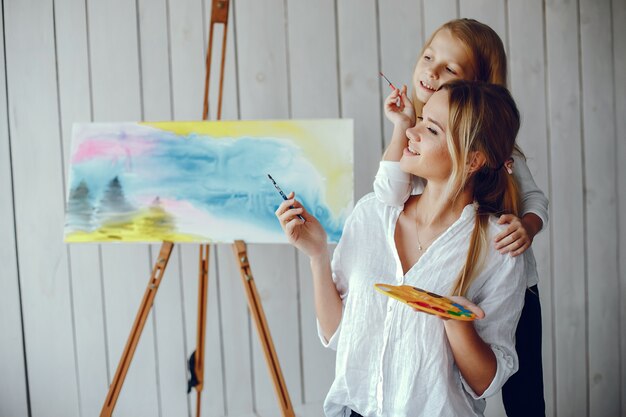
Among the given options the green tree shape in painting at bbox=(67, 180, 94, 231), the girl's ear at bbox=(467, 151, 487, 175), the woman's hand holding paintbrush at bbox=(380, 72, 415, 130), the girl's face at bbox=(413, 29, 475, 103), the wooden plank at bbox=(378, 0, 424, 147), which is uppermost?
the wooden plank at bbox=(378, 0, 424, 147)

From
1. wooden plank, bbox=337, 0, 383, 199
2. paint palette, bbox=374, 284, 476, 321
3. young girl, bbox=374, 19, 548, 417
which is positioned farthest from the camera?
wooden plank, bbox=337, 0, 383, 199

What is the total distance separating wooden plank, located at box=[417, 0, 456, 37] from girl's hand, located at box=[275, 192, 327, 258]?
4.05 feet

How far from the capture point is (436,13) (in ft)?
7.23

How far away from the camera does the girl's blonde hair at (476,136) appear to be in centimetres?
112

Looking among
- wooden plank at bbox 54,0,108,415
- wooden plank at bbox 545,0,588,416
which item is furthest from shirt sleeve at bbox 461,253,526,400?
wooden plank at bbox 54,0,108,415

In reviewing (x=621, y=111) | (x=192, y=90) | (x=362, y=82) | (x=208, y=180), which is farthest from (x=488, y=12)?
(x=208, y=180)

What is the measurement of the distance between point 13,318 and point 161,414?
0.66 metres

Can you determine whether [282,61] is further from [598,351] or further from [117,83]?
[598,351]

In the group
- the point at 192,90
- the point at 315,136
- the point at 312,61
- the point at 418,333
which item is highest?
the point at 312,61

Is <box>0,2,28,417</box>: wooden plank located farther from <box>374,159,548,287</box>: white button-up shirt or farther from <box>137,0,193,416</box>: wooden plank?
<box>374,159,548,287</box>: white button-up shirt

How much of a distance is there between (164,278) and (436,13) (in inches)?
57.8

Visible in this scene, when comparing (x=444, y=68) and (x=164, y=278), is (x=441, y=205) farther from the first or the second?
(x=164, y=278)

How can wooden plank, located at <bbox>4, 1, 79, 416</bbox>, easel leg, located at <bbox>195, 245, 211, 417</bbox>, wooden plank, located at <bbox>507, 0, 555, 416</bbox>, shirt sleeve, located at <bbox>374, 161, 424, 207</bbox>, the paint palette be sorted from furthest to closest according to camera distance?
1. wooden plank, located at <bbox>507, 0, 555, 416</bbox>
2. wooden plank, located at <bbox>4, 1, 79, 416</bbox>
3. easel leg, located at <bbox>195, 245, 211, 417</bbox>
4. shirt sleeve, located at <bbox>374, 161, 424, 207</bbox>
5. the paint palette

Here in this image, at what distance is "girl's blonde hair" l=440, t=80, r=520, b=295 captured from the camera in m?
1.12
